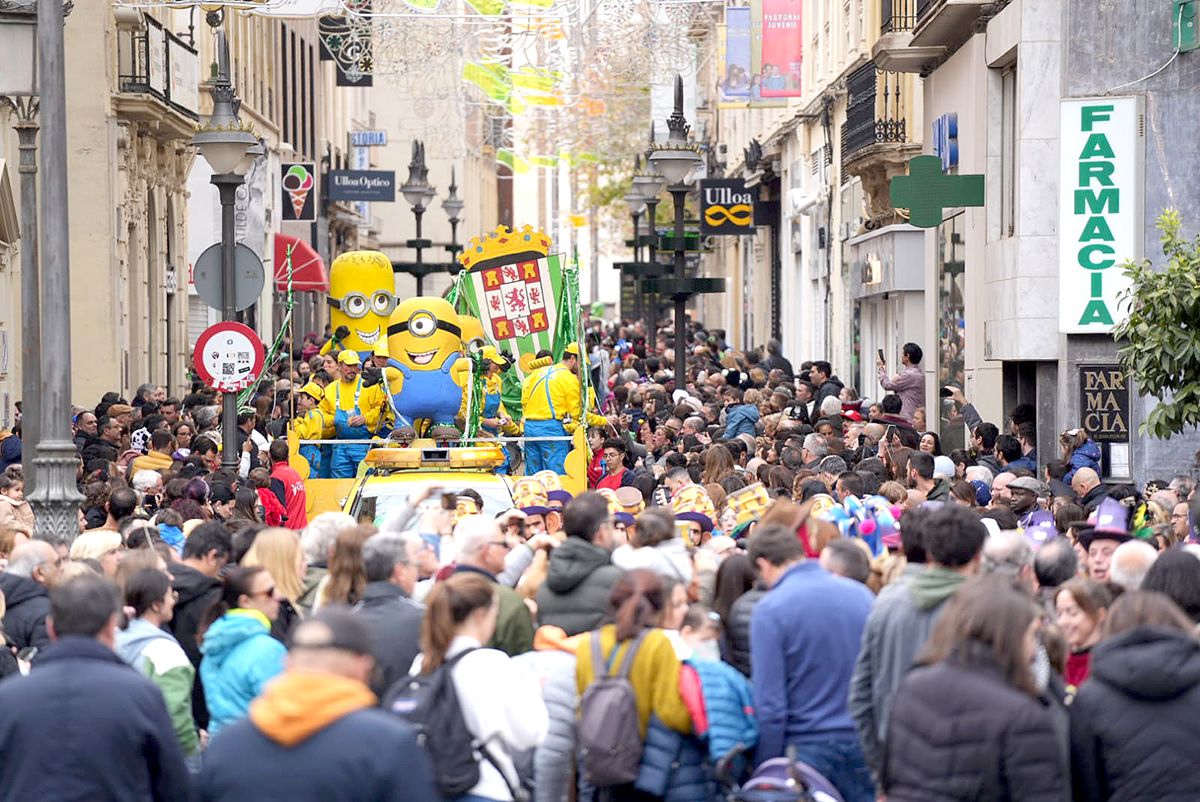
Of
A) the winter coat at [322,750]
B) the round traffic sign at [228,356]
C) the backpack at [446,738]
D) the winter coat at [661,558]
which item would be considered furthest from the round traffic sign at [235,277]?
the winter coat at [322,750]

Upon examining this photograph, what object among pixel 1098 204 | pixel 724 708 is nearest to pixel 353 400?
pixel 1098 204

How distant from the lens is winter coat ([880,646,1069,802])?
5.96 metres

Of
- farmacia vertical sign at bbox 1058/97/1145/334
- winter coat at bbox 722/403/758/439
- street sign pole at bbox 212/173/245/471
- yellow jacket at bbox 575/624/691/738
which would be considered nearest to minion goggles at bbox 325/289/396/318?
winter coat at bbox 722/403/758/439

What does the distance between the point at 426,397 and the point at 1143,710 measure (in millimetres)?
11356

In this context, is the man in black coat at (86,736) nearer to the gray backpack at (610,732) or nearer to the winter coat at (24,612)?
the gray backpack at (610,732)

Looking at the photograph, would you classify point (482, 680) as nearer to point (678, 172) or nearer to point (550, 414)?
point (550, 414)

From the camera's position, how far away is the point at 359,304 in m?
26.6

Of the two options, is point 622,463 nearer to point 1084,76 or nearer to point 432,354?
point 432,354

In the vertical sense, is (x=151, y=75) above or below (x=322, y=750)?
above

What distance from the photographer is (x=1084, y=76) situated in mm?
17594

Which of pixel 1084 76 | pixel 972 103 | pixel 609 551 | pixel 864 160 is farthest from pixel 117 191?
pixel 609 551

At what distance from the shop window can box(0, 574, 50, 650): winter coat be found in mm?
13282

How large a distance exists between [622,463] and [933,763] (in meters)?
11.0

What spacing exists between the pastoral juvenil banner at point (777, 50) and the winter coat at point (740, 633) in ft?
89.3
